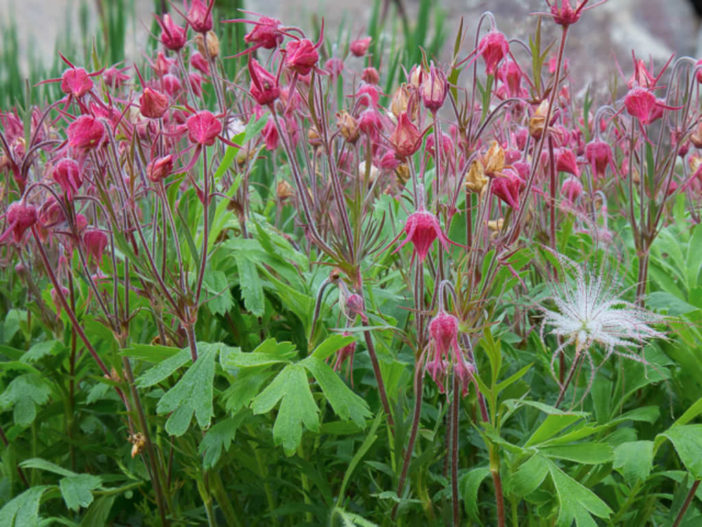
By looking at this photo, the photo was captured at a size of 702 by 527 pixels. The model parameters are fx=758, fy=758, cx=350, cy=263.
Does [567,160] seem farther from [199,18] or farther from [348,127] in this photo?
[199,18]

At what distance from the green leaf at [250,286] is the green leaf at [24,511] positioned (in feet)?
1.40

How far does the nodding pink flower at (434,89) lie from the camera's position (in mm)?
989

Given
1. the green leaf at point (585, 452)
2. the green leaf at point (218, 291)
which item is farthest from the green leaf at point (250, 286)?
the green leaf at point (585, 452)

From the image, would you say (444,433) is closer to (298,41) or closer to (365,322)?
(365,322)

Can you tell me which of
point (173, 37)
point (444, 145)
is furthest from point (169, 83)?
point (444, 145)

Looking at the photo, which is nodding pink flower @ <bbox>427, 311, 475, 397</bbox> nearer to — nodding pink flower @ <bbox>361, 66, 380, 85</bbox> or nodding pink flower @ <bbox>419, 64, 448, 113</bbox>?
nodding pink flower @ <bbox>419, 64, 448, 113</bbox>

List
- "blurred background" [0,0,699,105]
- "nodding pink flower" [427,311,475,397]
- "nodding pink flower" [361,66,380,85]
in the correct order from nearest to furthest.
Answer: "nodding pink flower" [427,311,475,397] → "nodding pink flower" [361,66,380,85] → "blurred background" [0,0,699,105]

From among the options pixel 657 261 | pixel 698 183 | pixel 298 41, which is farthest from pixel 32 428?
pixel 698 183

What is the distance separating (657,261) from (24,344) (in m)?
1.32

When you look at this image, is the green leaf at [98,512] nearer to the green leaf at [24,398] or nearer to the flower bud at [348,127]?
the green leaf at [24,398]

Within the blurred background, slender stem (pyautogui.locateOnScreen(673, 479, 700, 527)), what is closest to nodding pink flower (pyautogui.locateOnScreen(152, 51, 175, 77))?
slender stem (pyautogui.locateOnScreen(673, 479, 700, 527))

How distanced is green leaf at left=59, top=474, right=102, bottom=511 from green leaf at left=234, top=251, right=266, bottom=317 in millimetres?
366

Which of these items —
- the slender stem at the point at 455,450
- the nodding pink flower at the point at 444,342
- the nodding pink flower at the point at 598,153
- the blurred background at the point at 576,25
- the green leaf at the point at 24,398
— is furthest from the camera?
the blurred background at the point at 576,25

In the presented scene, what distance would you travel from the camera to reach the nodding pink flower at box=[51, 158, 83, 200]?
1.09 m
